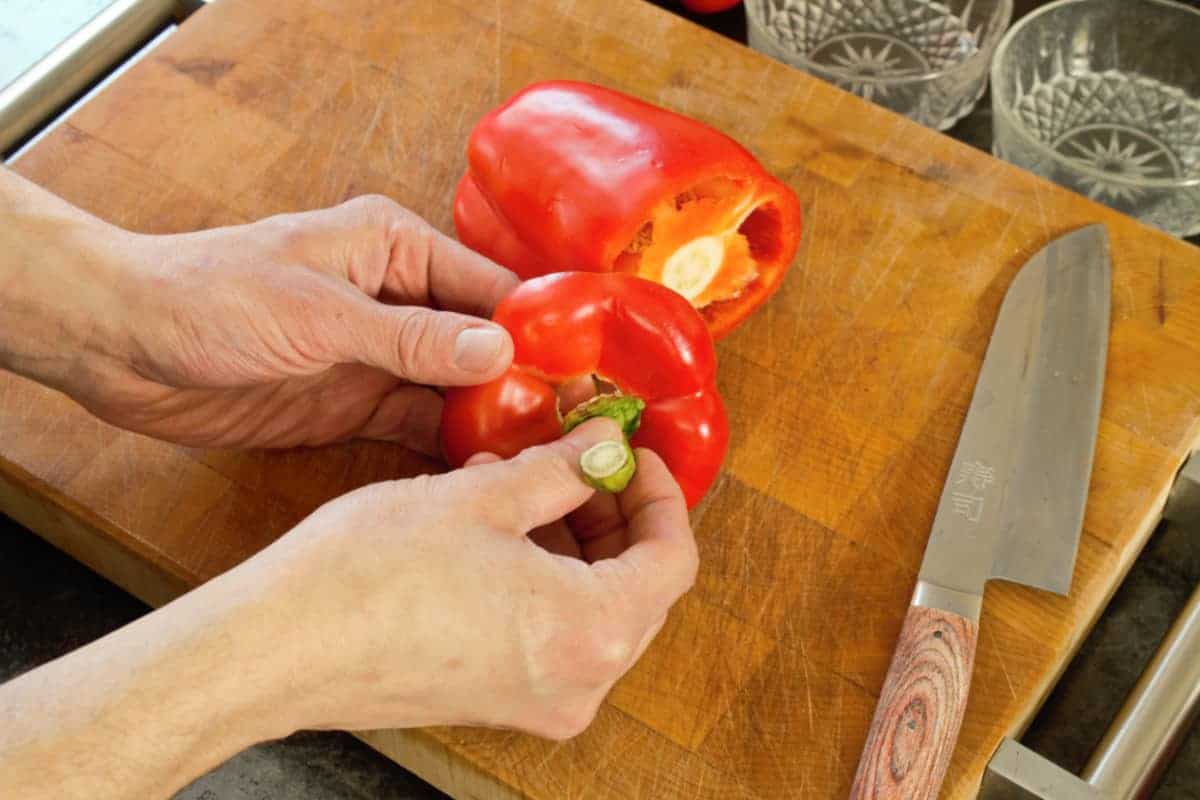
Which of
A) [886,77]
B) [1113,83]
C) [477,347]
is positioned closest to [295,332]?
[477,347]

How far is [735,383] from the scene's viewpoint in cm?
161

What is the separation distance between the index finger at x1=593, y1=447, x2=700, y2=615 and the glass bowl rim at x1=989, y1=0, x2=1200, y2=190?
80cm

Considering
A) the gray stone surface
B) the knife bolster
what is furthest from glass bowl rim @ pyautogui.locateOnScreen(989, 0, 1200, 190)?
the gray stone surface

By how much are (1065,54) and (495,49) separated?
34.6 inches

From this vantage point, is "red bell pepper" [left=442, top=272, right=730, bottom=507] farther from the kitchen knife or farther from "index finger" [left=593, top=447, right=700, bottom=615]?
the kitchen knife

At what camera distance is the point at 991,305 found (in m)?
1.66

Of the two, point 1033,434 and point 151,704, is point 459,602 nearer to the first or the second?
point 151,704

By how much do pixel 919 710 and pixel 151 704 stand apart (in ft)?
2.45

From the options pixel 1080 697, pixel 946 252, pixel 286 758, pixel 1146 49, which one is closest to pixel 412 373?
pixel 286 758

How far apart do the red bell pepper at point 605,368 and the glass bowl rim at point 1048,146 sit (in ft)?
2.27

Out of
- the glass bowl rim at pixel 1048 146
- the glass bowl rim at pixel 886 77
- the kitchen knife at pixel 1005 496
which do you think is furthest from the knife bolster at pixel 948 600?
the glass bowl rim at pixel 886 77

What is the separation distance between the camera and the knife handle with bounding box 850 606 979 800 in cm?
129

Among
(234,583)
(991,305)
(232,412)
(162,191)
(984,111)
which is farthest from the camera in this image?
(984,111)

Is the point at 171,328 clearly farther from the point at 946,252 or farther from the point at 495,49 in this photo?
the point at 946,252
